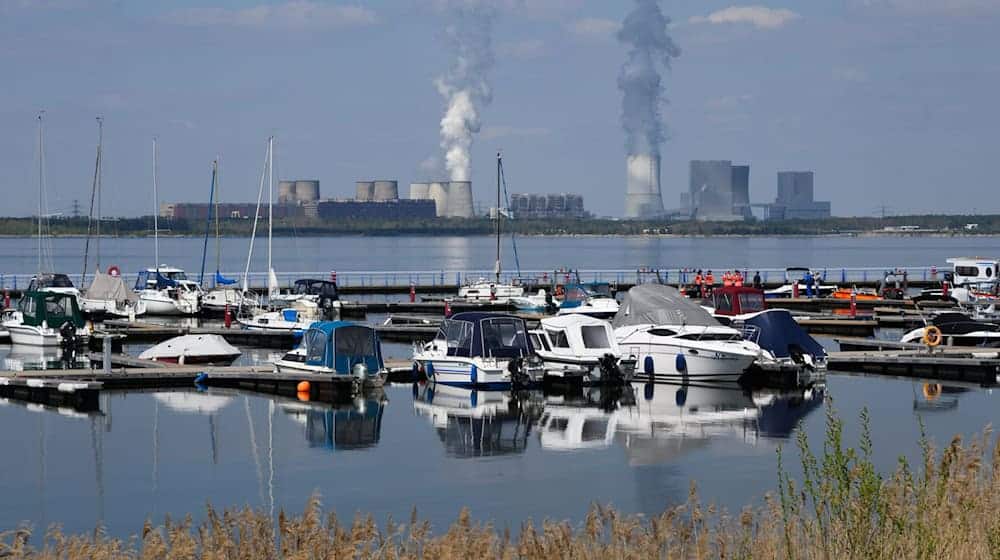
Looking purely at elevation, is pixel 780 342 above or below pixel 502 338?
below

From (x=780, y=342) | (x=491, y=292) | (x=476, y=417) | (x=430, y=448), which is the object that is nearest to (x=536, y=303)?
(x=491, y=292)

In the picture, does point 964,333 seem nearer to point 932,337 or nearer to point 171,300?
point 932,337

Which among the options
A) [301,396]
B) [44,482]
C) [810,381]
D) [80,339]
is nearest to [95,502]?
[44,482]

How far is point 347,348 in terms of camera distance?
36.9 metres

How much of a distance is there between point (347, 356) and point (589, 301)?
2869 centimetres

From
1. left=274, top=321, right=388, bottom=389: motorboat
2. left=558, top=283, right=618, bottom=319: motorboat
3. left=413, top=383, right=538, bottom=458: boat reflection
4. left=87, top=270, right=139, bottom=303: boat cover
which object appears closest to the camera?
left=413, top=383, right=538, bottom=458: boat reflection

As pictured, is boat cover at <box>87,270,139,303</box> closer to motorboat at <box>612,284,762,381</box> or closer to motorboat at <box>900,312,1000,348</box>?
motorboat at <box>612,284,762,381</box>

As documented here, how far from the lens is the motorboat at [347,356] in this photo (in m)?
36.3

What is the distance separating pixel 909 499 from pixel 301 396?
77.8 ft

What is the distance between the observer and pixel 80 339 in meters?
49.9

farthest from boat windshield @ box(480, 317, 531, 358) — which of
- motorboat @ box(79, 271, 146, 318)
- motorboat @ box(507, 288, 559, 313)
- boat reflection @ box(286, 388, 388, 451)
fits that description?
motorboat @ box(79, 271, 146, 318)

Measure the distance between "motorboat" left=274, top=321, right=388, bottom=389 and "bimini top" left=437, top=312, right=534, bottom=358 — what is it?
7.40ft

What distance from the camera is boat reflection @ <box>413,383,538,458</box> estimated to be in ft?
98.4

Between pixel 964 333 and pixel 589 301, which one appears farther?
pixel 589 301
